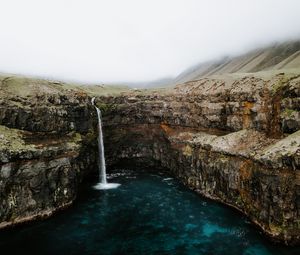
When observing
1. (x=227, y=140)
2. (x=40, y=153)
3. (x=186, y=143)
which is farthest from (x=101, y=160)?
(x=227, y=140)

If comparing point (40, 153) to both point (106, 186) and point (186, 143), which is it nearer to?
point (106, 186)

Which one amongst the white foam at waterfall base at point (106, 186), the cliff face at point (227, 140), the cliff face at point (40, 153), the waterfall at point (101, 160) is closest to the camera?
the cliff face at point (227, 140)

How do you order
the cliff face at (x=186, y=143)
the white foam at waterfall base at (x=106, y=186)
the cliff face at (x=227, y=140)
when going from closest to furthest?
the cliff face at (x=227, y=140) → the cliff face at (x=186, y=143) → the white foam at waterfall base at (x=106, y=186)

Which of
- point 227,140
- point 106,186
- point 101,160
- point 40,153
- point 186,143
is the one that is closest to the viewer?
point 40,153

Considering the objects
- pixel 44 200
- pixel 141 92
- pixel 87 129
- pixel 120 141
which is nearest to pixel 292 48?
pixel 141 92

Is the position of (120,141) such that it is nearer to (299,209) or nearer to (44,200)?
(44,200)

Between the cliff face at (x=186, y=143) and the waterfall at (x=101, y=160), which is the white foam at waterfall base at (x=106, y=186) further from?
the cliff face at (x=186, y=143)

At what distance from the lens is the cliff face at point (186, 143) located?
4406 centimetres

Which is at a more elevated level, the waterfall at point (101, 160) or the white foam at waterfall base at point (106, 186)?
the waterfall at point (101, 160)

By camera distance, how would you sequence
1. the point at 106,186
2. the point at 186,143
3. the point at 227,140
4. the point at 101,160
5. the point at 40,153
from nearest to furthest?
the point at 40,153 < the point at 227,140 < the point at 186,143 < the point at 106,186 < the point at 101,160

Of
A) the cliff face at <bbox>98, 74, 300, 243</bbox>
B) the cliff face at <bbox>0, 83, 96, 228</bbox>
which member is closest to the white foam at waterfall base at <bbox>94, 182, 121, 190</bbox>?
the cliff face at <bbox>0, 83, 96, 228</bbox>

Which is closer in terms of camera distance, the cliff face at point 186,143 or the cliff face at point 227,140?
the cliff face at point 227,140

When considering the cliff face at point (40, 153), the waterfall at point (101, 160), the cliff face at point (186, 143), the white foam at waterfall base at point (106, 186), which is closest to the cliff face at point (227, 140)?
the cliff face at point (186, 143)

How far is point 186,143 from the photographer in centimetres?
6656
